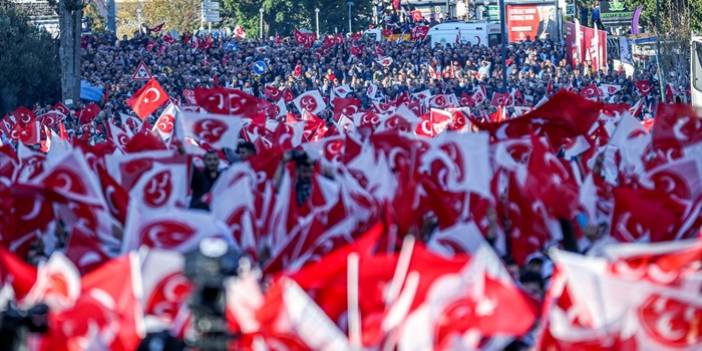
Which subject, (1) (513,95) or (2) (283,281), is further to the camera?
(1) (513,95)

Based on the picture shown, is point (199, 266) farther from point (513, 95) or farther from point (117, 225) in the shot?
point (513, 95)

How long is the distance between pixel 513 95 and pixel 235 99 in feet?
43.6

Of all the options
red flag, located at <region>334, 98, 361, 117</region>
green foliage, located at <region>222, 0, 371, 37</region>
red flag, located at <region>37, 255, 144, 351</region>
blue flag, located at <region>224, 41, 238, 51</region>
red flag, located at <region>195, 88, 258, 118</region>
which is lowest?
red flag, located at <region>37, 255, 144, 351</region>

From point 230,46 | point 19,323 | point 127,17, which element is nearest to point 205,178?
point 19,323

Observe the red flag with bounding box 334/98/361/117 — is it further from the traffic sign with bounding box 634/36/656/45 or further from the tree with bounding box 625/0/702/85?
the traffic sign with bounding box 634/36/656/45

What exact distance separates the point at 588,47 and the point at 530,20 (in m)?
21.3

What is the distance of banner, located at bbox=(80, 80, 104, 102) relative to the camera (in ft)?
151

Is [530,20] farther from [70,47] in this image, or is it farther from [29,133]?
[29,133]

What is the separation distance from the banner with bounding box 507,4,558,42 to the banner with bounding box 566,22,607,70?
1853cm

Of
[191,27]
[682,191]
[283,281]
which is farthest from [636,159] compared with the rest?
[191,27]

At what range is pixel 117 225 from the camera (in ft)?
47.2

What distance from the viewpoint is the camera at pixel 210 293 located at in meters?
8.72

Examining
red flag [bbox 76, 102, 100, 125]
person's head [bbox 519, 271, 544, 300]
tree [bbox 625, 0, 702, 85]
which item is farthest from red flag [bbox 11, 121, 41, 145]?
tree [bbox 625, 0, 702, 85]

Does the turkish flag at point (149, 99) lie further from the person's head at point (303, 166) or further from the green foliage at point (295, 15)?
the green foliage at point (295, 15)
